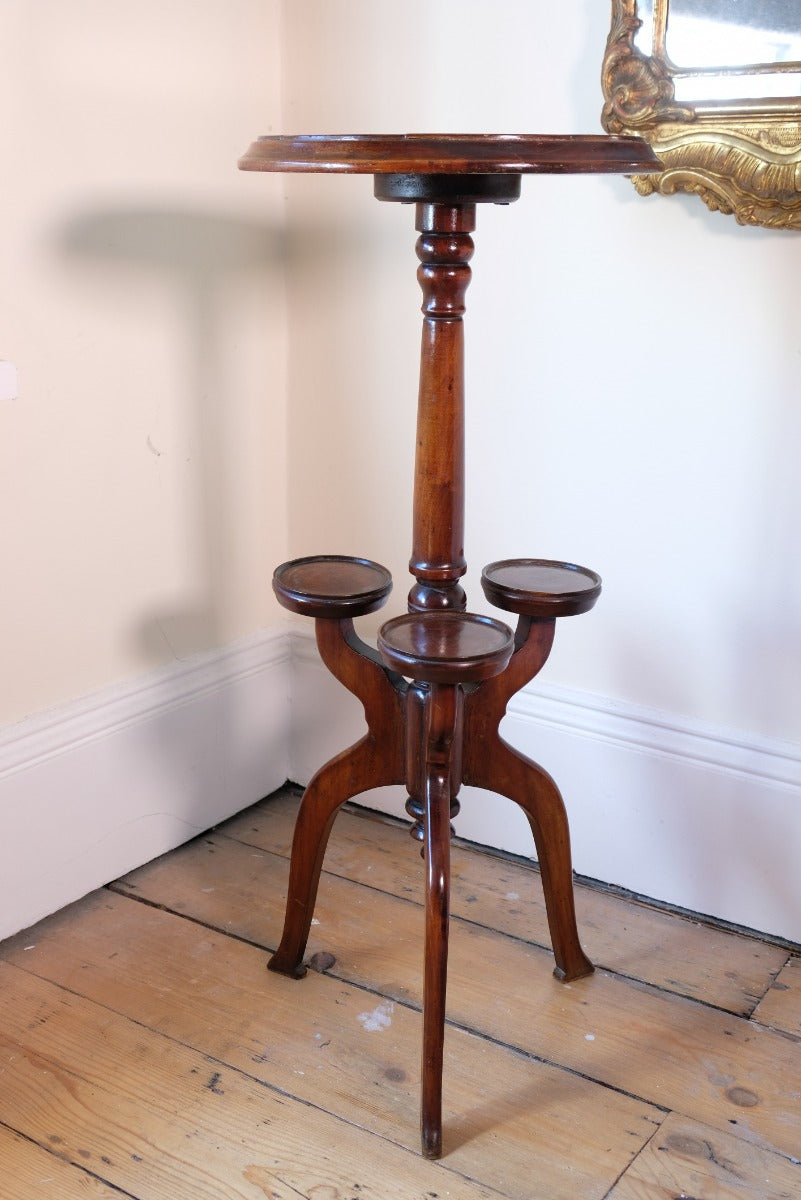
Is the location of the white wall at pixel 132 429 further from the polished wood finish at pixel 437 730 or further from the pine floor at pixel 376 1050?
the polished wood finish at pixel 437 730

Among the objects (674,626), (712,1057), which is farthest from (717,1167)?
(674,626)

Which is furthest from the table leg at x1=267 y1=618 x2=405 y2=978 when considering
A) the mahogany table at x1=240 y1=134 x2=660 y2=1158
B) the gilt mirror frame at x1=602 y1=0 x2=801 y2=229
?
the gilt mirror frame at x1=602 y1=0 x2=801 y2=229

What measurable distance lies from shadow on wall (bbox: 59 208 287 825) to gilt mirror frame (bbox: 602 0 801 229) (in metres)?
0.65

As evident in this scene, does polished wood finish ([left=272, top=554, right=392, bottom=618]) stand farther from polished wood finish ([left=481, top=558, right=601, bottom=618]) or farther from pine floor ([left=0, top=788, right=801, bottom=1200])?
pine floor ([left=0, top=788, right=801, bottom=1200])

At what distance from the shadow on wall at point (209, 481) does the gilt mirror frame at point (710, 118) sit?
0.65m

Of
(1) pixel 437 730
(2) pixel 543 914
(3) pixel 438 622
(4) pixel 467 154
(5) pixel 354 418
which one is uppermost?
(4) pixel 467 154

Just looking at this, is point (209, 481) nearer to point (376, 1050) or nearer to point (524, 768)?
point (524, 768)

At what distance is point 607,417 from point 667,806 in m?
0.60

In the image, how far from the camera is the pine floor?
134 cm

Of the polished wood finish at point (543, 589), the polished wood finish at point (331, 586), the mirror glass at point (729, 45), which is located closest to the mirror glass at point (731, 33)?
the mirror glass at point (729, 45)

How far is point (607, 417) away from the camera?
5.90ft

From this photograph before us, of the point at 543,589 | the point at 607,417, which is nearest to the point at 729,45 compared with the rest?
the point at 607,417

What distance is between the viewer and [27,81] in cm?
158

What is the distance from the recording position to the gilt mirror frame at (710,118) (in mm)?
1524
